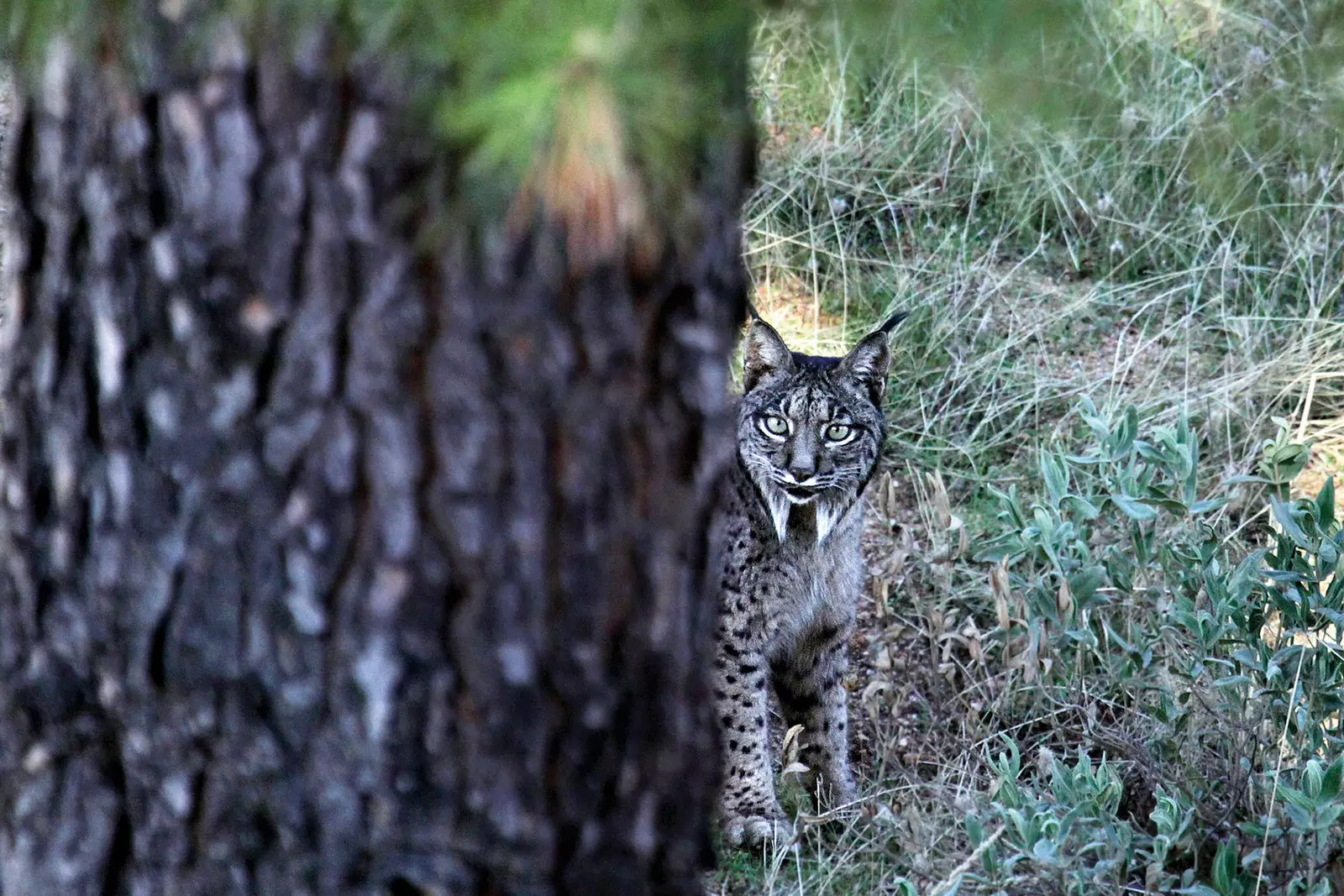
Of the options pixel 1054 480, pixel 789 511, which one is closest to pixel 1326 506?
pixel 1054 480

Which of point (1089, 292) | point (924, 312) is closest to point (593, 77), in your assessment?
point (924, 312)

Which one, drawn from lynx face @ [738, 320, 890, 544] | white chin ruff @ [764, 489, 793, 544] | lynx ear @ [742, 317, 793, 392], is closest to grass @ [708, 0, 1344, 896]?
lynx face @ [738, 320, 890, 544]

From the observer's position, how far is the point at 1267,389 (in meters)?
5.18

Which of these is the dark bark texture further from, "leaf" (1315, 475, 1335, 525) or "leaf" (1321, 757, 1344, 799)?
"leaf" (1315, 475, 1335, 525)

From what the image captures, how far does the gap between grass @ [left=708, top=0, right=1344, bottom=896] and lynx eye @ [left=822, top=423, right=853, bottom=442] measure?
1.08 feet

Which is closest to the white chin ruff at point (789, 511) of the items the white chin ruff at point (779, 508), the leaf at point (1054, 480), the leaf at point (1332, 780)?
the white chin ruff at point (779, 508)

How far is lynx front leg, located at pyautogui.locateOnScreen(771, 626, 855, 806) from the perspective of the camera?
13.9 feet

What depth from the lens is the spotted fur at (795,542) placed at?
4.07 meters

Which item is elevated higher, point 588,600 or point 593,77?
point 593,77

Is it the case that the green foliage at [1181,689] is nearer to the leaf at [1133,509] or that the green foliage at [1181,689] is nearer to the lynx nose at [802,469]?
the leaf at [1133,509]

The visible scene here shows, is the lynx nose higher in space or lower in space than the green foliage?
higher

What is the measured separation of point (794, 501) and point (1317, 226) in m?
2.80

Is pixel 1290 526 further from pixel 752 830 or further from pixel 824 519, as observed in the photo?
pixel 752 830

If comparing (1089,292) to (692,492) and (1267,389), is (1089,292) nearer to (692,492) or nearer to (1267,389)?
(1267,389)
